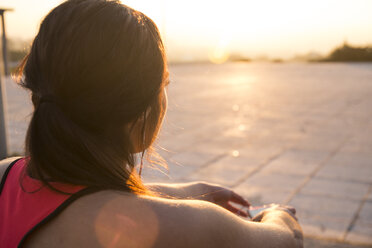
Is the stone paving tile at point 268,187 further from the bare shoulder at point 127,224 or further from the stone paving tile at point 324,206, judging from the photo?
the bare shoulder at point 127,224

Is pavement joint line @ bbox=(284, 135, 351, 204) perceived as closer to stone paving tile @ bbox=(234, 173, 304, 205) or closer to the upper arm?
stone paving tile @ bbox=(234, 173, 304, 205)

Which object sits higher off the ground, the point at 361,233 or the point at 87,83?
the point at 87,83

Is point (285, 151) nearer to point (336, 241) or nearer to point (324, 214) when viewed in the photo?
point (324, 214)

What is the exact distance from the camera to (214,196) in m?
1.83

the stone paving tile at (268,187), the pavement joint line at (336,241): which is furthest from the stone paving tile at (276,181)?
the pavement joint line at (336,241)

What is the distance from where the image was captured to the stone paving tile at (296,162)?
522 cm

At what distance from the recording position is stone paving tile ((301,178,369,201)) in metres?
4.38

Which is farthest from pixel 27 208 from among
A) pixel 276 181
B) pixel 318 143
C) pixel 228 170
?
pixel 318 143

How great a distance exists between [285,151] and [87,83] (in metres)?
5.17

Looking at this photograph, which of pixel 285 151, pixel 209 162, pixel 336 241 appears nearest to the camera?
pixel 336 241

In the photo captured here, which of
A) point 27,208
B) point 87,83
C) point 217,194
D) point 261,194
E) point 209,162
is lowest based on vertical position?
point 209,162

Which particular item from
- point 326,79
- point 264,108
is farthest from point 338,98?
point 326,79

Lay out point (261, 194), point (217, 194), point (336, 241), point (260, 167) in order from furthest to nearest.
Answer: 1. point (260, 167)
2. point (261, 194)
3. point (336, 241)
4. point (217, 194)

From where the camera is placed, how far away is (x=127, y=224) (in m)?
1.09
